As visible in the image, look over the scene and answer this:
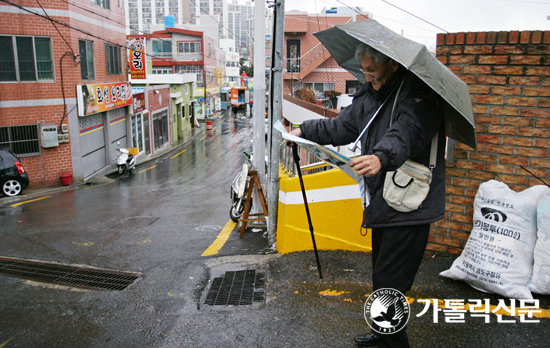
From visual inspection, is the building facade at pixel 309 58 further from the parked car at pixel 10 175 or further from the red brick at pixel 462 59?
the red brick at pixel 462 59

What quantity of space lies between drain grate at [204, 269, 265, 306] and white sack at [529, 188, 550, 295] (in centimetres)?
226

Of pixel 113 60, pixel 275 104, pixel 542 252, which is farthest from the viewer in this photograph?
pixel 113 60

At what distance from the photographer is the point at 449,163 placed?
4.17m

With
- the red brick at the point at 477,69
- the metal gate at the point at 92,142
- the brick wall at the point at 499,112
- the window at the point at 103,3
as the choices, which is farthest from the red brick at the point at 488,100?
the window at the point at 103,3

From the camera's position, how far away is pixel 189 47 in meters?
52.1

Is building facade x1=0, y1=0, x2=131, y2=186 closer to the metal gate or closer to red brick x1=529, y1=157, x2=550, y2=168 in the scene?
the metal gate

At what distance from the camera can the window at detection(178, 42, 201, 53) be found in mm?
51938

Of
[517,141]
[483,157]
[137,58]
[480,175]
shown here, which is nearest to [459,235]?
[480,175]

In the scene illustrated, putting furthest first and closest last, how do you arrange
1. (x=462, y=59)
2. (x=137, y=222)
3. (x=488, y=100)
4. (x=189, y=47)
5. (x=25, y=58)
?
(x=189, y=47) → (x=25, y=58) → (x=137, y=222) → (x=462, y=59) → (x=488, y=100)

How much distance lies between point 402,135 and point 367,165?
29 cm

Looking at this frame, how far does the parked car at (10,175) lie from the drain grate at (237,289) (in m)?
12.5

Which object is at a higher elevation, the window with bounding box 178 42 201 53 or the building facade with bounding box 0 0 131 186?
the window with bounding box 178 42 201 53

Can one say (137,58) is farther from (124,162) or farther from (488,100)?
(488,100)

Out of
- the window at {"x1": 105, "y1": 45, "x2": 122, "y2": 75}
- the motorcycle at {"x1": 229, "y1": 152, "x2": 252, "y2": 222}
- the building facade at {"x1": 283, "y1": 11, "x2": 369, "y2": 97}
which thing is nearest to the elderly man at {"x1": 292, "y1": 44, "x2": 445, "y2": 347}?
the motorcycle at {"x1": 229, "y1": 152, "x2": 252, "y2": 222}
